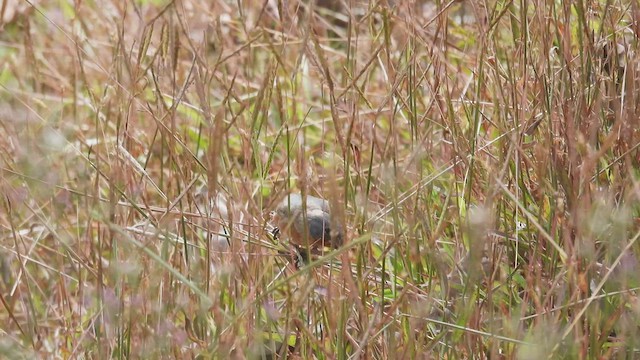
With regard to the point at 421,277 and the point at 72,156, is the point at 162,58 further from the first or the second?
the point at 72,156

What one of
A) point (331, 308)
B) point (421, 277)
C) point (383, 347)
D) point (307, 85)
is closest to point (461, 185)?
point (421, 277)

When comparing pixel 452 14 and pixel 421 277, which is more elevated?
pixel 452 14

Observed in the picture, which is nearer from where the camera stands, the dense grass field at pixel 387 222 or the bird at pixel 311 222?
the dense grass field at pixel 387 222

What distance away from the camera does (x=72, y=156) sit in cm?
200

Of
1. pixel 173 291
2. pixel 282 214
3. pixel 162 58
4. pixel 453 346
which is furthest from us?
pixel 282 214

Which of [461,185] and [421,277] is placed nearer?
[421,277]

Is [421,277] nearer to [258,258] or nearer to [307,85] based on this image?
[258,258]

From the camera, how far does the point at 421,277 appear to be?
1482 millimetres

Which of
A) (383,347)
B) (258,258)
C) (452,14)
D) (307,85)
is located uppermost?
(452,14)

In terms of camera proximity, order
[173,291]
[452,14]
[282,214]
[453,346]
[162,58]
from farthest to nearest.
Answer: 1. [452,14]
2. [282,214]
3. [162,58]
4. [173,291]
5. [453,346]

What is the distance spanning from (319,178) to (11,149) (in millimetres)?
670

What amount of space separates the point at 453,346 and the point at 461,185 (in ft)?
1.61

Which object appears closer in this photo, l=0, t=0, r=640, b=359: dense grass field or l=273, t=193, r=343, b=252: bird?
l=0, t=0, r=640, b=359: dense grass field

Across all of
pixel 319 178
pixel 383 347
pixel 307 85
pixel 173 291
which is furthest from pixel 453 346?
pixel 307 85
